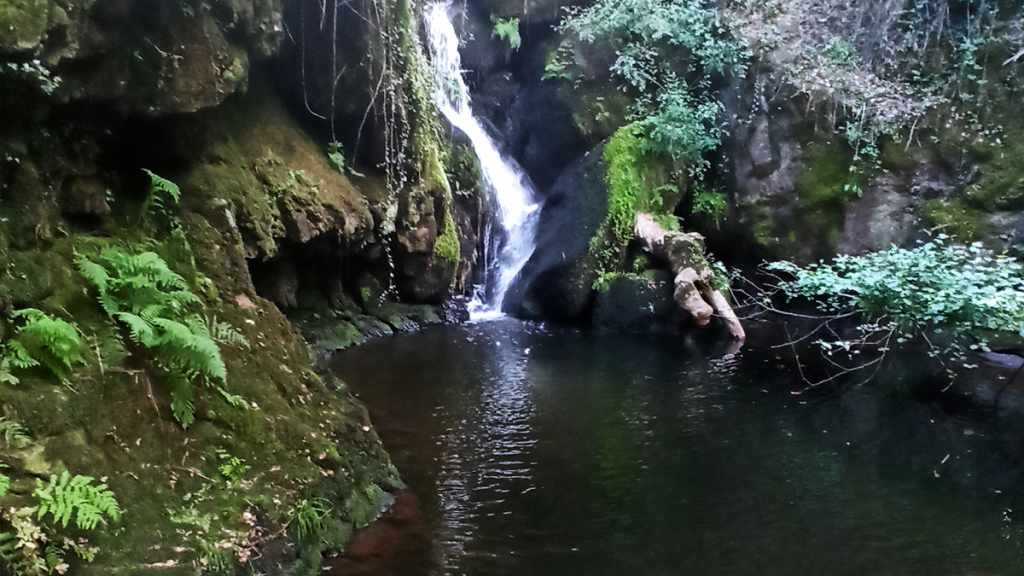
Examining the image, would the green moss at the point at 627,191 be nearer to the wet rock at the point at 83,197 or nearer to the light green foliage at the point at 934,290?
the light green foliage at the point at 934,290

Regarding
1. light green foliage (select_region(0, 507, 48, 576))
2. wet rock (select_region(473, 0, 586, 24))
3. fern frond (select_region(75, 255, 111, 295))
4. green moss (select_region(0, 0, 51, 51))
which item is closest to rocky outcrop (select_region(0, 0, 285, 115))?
green moss (select_region(0, 0, 51, 51))

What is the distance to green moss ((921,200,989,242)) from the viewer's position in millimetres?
10867

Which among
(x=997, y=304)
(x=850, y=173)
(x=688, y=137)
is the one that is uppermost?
(x=688, y=137)

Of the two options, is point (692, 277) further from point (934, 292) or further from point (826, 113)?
point (934, 292)

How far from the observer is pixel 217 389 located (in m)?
4.33

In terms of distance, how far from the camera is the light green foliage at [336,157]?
9.85 m

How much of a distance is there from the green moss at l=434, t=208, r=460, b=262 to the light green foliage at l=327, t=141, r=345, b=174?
3.09 meters

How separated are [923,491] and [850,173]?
8.73 m

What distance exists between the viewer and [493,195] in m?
15.2

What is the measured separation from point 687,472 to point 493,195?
10513mm

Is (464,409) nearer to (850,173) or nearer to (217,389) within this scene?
(217,389)

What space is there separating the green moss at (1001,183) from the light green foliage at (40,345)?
515 inches

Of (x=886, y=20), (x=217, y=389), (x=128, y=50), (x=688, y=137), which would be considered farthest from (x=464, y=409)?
(x=886, y=20)

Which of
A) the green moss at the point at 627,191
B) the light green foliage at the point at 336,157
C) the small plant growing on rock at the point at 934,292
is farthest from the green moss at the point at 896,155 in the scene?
the light green foliage at the point at 336,157
